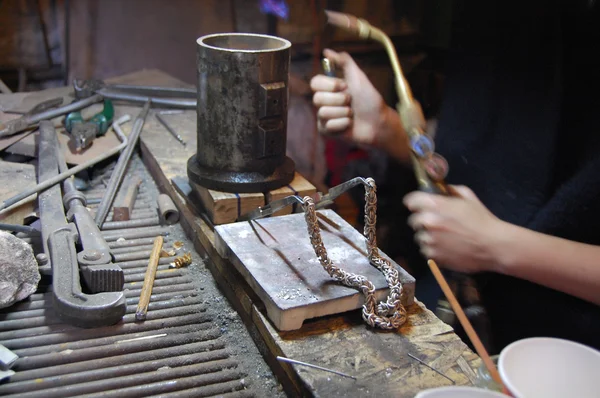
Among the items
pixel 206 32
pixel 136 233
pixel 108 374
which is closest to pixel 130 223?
pixel 136 233

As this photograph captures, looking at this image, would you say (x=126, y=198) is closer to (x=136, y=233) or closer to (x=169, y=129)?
(x=136, y=233)

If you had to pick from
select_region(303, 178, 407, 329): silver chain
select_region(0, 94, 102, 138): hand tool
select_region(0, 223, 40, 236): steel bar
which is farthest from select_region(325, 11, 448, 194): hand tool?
select_region(0, 94, 102, 138): hand tool

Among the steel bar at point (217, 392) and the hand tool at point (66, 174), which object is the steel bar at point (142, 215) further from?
the steel bar at point (217, 392)

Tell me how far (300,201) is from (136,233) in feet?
2.36

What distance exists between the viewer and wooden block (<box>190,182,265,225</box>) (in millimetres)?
1783

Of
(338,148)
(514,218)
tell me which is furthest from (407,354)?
(338,148)

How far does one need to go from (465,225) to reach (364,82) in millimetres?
657

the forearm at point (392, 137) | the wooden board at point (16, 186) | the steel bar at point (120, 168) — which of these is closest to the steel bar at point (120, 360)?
the steel bar at point (120, 168)

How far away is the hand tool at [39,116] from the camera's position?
2592 mm

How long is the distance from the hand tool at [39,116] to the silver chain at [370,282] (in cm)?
181

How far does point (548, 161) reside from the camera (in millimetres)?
1627

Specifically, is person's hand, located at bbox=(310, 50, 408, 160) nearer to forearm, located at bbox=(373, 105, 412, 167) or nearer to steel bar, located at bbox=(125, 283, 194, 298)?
forearm, located at bbox=(373, 105, 412, 167)

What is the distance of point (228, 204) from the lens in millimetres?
1786

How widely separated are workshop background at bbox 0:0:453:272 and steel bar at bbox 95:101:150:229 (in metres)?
1.19
